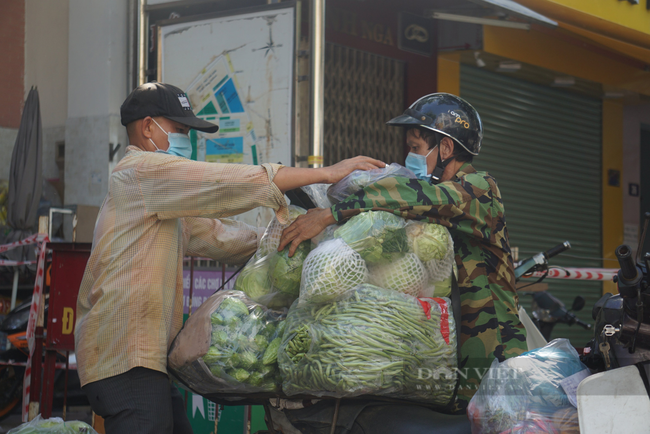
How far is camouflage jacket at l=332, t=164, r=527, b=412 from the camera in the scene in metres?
2.45

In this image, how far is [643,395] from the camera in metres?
1.82

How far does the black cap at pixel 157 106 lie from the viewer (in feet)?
9.25

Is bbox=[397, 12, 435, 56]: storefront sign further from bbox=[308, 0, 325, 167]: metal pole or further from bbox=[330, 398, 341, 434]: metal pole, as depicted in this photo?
bbox=[330, 398, 341, 434]: metal pole

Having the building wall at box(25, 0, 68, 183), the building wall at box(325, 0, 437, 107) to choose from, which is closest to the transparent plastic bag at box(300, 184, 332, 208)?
the building wall at box(325, 0, 437, 107)

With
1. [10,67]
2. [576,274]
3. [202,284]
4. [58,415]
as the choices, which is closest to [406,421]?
[202,284]

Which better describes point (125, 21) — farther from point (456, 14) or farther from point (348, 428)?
point (348, 428)

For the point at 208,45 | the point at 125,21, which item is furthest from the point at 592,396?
the point at 125,21

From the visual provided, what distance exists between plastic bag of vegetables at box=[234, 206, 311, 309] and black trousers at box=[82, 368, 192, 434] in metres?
0.48

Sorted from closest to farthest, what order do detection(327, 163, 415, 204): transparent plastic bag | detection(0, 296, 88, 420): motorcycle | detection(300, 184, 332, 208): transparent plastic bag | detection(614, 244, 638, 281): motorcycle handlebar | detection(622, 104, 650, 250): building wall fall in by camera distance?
1. detection(614, 244, 638, 281): motorcycle handlebar
2. detection(327, 163, 415, 204): transparent plastic bag
3. detection(300, 184, 332, 208): transparent plastic bag
4. detection(0, 296, 88, 420): motorcycle
5. detection(622, 104, 650, 250): building wall

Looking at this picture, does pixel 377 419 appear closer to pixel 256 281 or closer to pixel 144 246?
pixel 256 281

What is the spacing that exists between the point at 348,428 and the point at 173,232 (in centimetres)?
103

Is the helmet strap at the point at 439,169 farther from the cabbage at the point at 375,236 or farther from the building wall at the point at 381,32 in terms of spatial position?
the building wall at the point at 381,32

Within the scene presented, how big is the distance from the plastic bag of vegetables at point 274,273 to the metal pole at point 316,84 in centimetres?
266

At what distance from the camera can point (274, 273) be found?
253 cm
